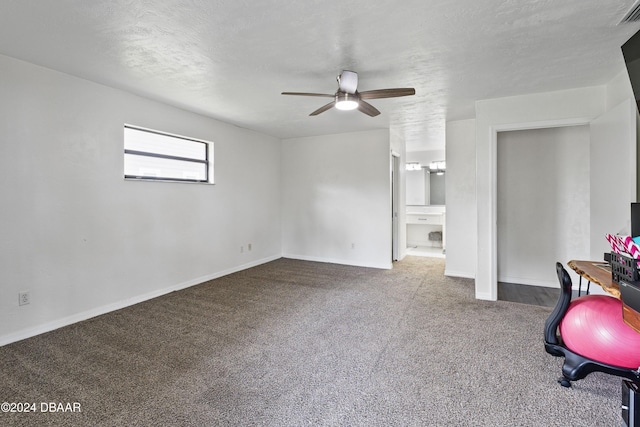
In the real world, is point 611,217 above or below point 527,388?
above

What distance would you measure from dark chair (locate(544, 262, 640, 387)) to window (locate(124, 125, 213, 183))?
4259mm

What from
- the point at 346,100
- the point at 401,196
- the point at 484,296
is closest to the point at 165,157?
the point at 346,100

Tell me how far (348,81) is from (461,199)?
118 inches

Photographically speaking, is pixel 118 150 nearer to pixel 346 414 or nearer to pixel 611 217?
pixel 346 414

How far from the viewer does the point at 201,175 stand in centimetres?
461

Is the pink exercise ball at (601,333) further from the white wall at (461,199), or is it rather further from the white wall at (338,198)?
the white wall at (338,198)

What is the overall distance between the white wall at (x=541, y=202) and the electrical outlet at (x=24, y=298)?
5.60m

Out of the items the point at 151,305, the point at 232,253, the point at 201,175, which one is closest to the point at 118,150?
Result: the point at 201,175

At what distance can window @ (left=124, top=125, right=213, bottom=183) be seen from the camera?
3.66 metres

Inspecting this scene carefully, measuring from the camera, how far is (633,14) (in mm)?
2004

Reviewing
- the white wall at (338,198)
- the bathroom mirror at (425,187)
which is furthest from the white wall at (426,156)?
the white wall at (338,198)

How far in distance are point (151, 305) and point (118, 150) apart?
181cm

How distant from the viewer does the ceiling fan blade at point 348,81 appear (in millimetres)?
2664

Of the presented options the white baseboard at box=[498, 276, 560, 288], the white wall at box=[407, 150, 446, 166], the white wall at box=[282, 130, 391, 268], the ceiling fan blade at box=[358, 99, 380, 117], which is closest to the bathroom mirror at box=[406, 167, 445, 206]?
the white wall at box=[407, 150, 446, 166]
